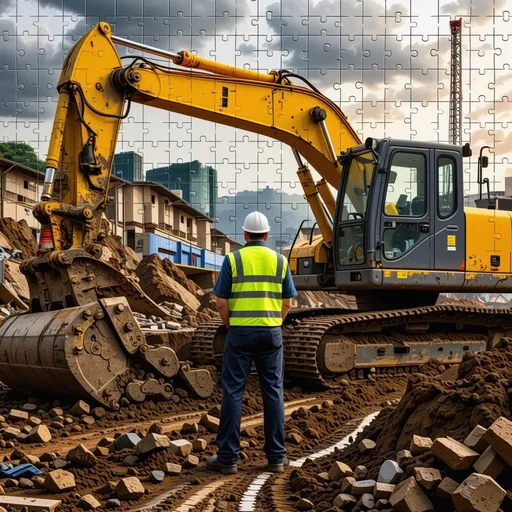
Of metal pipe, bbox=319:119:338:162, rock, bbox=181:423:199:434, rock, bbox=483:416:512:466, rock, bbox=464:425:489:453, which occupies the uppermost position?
metal pipe, bbox=319:119:338:162

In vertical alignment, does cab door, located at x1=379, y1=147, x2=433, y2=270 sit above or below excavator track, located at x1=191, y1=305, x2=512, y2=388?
above

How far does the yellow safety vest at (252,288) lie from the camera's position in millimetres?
6320

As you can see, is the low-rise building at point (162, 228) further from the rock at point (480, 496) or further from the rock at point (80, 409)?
the rock at point (480, 496)

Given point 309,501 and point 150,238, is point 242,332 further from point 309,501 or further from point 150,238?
point 150,238

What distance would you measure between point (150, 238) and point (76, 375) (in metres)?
30.3

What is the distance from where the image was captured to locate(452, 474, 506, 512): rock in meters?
4.04

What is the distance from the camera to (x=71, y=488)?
572 centimetres

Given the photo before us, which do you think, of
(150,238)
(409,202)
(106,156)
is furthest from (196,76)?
(150,238)

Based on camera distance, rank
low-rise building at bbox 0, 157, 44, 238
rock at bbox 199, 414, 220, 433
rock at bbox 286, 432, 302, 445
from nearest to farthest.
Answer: rock at bbox 286, 432, 302, 445 → rock at bbox 199, 414, 220, 433 → low-rise building at bbox 0, 157, 44, 238

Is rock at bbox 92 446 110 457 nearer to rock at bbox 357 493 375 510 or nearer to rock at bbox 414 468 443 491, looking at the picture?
rock at bbox 357 493 375 510

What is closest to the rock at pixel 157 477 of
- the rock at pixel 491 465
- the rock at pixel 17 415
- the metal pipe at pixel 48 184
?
the rock at pixel 491 465

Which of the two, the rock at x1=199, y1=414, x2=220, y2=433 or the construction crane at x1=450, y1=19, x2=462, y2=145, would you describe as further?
the construction crane at x1=450, y1=19, x2=462, y2=145

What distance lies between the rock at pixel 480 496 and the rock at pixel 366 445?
1698 millimetres

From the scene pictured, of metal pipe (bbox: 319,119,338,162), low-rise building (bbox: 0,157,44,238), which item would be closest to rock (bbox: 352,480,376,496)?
metal pipe (bbox: 319,119,338,162)
